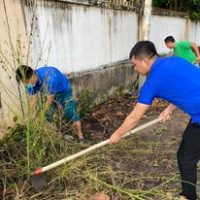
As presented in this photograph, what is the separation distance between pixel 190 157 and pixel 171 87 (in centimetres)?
73

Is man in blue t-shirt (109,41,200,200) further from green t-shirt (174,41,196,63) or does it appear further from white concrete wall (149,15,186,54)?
white concrete wall (149,15,186,54)

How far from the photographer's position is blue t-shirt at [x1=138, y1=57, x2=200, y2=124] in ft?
7.91

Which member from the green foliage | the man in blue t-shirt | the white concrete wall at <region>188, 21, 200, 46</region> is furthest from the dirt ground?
the white concrete wall at <region>188, 21, 200, 46</region>

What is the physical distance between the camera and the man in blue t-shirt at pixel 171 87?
2420 millimetres

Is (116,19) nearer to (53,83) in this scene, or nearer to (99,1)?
(99,1)

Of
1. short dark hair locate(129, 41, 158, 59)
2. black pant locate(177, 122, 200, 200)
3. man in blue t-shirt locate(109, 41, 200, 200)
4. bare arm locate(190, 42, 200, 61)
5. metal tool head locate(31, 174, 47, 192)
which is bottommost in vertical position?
metal tool head locate(31, 174, 47, 192)

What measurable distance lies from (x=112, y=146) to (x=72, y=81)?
70.0 inches

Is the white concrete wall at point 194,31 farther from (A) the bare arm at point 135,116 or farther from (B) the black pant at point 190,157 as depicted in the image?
(A) the bare arm at point 135,116

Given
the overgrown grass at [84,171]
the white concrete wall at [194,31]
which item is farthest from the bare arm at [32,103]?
the white concrete wall at [194,31]

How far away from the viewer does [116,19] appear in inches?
257

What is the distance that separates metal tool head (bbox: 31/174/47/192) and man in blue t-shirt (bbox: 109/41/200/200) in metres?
1.02

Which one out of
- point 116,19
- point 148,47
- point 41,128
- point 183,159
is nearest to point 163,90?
point 148,47

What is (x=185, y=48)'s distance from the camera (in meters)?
6.29

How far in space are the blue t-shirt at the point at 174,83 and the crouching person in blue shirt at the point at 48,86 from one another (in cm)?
127
